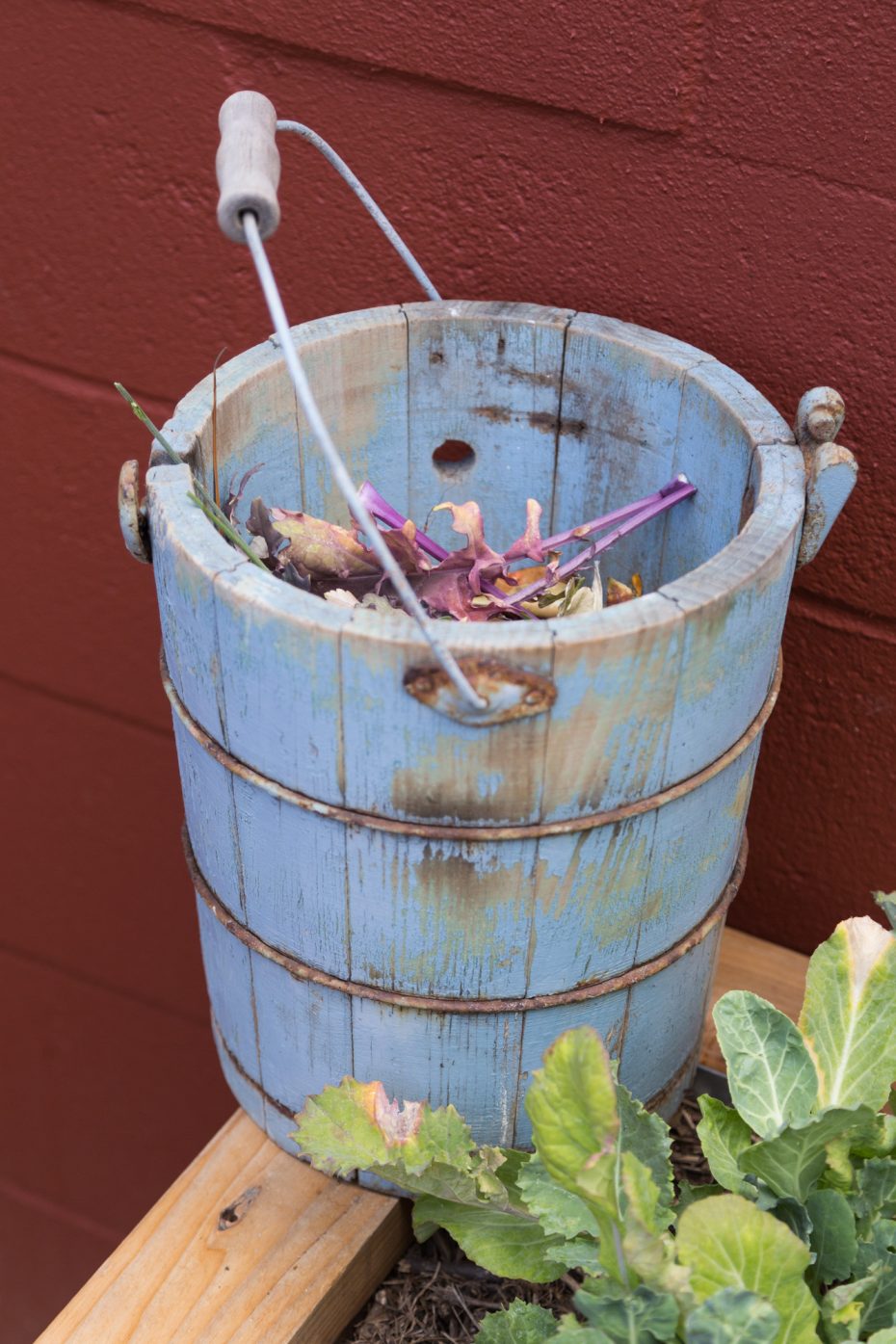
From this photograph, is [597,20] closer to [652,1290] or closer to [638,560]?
[638,560]

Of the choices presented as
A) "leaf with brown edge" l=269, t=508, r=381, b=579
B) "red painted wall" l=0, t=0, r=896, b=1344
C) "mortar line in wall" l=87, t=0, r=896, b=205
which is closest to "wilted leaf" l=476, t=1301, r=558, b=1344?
"leaf with brown edge" l=269, t=508, r=381, b=579

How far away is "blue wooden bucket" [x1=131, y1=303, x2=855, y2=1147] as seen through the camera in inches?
40.2

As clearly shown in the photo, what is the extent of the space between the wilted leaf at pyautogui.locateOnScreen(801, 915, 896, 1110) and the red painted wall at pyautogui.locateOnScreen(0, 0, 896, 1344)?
18.1 inches

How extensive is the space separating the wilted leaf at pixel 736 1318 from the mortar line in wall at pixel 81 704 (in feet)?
4.42

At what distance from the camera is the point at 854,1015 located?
1178mm

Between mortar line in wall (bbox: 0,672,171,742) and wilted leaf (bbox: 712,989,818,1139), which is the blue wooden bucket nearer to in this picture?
→ wilted leaf (bbox: 712,989,818,1139)

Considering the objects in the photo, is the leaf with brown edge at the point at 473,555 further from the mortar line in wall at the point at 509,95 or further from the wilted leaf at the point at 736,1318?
the wilted leaf at the point at 736,1318

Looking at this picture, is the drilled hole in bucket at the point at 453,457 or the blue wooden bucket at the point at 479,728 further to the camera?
the drilled hole in bucket at the point at 453,457

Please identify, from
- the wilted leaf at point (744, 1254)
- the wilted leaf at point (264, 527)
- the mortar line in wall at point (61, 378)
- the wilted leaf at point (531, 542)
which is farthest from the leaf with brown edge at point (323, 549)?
the mortar line in wall at point (61, 378)

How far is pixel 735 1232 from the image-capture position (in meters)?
0.98

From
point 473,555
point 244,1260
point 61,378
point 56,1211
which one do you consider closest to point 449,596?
point 473,555

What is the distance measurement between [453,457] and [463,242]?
0.75ft

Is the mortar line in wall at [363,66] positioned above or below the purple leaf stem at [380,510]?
above

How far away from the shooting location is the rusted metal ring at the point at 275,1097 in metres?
1.36
